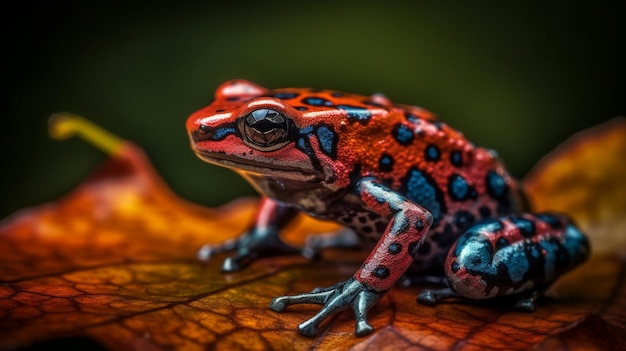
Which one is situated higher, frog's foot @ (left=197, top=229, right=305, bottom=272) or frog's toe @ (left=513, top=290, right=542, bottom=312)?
frog's foot @ (left=197, top=229, right=305, bottom=272)

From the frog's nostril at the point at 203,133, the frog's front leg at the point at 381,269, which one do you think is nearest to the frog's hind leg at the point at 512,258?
the frog's front leg at the point at 381,269

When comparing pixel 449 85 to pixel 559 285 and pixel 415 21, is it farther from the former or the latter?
pixel 559 285

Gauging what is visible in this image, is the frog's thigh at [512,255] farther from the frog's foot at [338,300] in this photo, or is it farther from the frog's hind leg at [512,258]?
the frog's foot at [338,300]

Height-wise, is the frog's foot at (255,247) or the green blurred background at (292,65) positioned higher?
the green blurred background at (292,65)

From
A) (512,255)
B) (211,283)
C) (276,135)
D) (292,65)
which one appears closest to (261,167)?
(276,135)

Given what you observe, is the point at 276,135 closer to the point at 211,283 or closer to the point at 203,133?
the point at 203,133

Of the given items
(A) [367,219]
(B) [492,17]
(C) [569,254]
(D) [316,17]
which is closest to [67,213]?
(A) [367,219]

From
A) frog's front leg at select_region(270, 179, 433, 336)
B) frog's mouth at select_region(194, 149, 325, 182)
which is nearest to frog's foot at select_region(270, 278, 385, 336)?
frog's front leg at select_region(270, 179, 433, 336)

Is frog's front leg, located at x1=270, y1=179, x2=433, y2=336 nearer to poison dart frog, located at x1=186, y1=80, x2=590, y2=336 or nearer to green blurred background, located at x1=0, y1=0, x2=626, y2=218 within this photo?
poison dart frog, located at x1=186, y1=80, x2=590, y2=336
